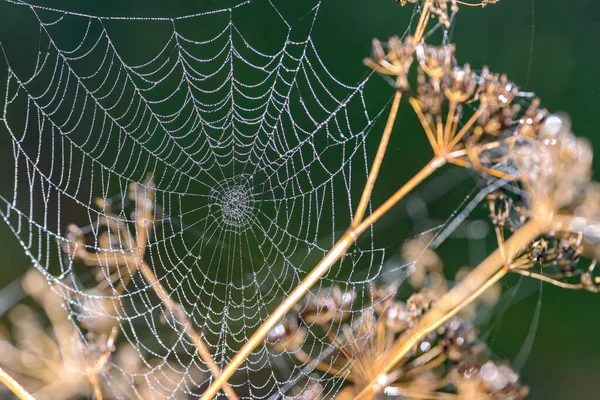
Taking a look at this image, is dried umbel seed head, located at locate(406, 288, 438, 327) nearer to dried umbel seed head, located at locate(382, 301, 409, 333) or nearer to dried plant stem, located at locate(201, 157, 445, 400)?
dried umbel seed head, located at locate(382, 301, 409, 333)

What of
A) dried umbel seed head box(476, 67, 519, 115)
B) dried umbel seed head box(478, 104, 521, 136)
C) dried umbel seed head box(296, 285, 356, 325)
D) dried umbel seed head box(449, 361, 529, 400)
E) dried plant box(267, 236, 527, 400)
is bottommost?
dried umbel seed head box(449, 361, 529, 400)

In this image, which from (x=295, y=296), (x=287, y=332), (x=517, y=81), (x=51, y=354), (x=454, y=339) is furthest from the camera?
(x=517, y=81)

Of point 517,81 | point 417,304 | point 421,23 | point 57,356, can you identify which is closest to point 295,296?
point 417,304

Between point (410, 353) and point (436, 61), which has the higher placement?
point (436, 61)

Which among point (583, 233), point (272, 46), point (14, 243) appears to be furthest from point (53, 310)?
point (272, 46)

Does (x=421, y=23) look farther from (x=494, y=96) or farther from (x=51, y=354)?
(x=51, y=354)

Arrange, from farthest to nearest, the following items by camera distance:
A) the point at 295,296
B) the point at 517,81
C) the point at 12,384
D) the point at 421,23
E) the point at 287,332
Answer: the point at 517,81, the point at 287,332, the point at 421,23, the point at 295,296, the point at 12,384

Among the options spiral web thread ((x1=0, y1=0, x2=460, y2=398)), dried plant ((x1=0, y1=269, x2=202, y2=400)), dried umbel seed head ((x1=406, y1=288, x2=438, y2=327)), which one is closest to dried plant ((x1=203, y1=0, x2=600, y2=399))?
dried umbel seed head ((x1=406, y1=288, x2=438, y2=327))
